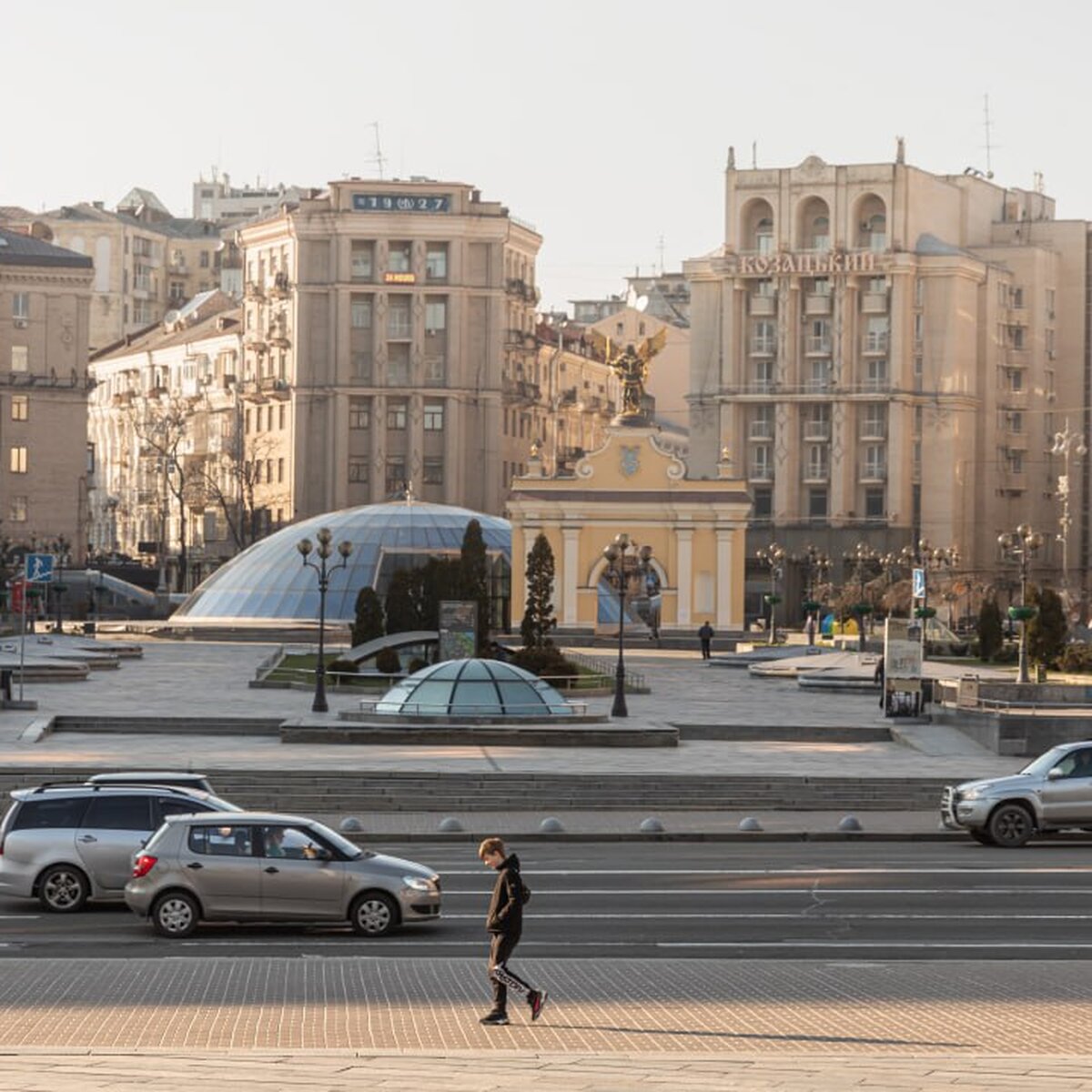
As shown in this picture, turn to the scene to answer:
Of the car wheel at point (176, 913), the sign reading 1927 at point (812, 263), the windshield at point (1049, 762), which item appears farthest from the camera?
the sign reading 1927 at point (812, 263)

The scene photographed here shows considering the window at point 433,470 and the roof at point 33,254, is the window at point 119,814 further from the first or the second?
the window at point 433,470

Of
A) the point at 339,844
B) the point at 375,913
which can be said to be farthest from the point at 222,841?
the point at 375,913

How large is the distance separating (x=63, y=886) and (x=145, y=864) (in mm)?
2574

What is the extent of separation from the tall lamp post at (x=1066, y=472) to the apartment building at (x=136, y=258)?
221ft

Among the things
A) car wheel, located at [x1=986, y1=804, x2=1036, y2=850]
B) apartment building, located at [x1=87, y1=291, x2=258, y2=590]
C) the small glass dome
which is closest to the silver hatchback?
car wheel, located at [x1=986, y1=804, x2=1036, y2=850]

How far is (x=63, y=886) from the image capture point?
26.2 meters

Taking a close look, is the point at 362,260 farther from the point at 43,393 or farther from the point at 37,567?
the point at 37,567

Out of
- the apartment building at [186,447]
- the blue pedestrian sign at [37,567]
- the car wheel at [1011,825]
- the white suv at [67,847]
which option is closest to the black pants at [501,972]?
the white suv at [67,847]

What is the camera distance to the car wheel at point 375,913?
24.2 m

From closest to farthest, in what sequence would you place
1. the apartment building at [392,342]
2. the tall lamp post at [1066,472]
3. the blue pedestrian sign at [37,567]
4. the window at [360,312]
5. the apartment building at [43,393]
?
the blue pedestrian sign at [37,567] → the tall lamp post at [1066,472] → the apartment building at [43,393] → the apartment building at [392,342] → the window at [360,312]

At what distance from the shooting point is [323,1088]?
15.7m

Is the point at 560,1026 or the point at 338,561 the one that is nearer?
the point at 560,1026

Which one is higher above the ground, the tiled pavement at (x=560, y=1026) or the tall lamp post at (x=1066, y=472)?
the tall lamp post at (x=1066, y=472)

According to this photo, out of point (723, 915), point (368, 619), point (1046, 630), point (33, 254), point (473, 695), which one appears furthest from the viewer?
point (33, 254)
